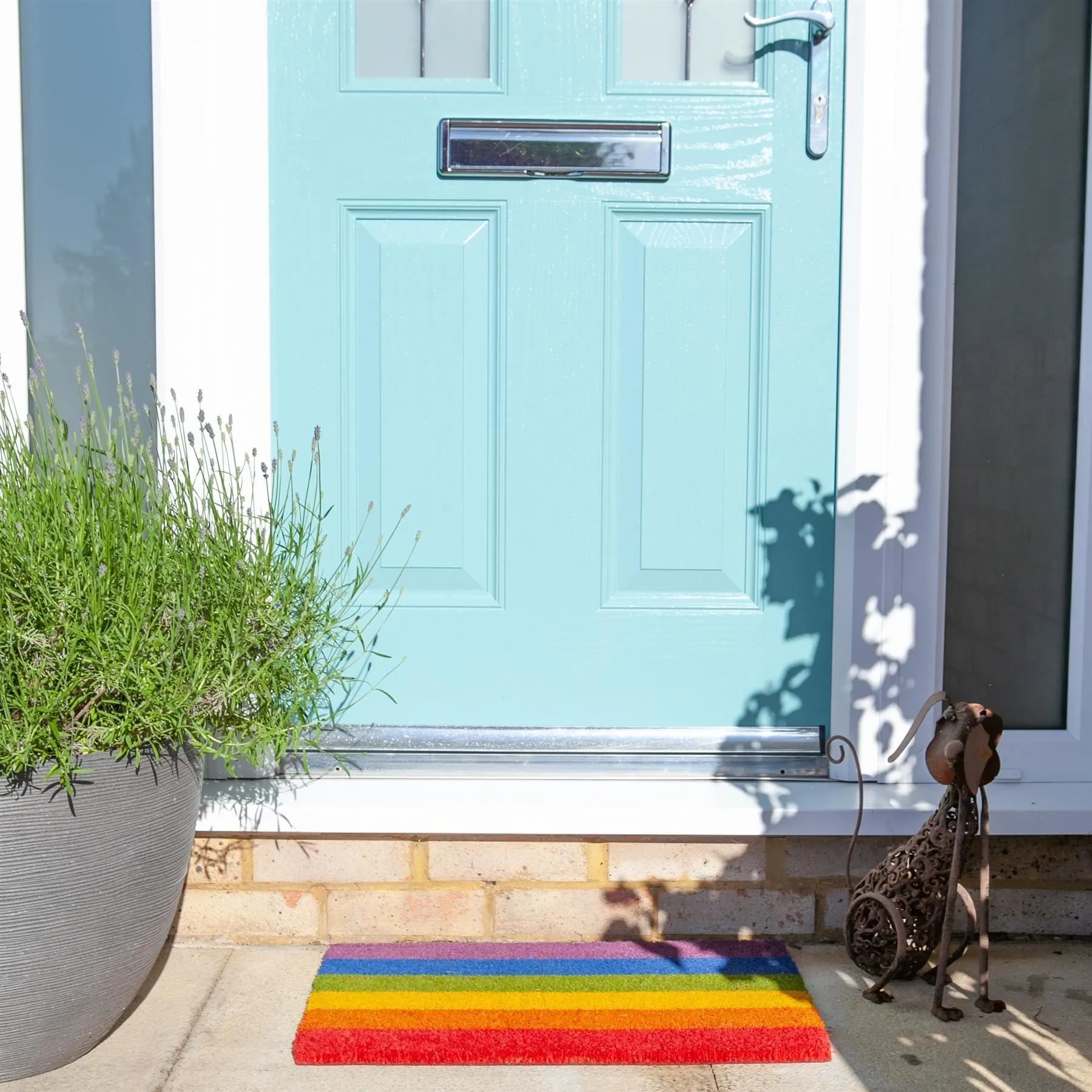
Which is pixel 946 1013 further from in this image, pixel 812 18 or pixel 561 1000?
pixel 812 18

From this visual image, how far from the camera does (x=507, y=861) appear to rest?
2.25 m

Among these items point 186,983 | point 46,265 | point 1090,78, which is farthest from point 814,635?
point 46,265

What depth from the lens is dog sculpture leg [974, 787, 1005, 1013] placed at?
6.33 ft

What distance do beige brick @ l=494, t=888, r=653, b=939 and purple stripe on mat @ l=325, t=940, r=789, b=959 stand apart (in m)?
0.02

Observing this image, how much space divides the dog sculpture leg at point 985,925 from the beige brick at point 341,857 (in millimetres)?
1129

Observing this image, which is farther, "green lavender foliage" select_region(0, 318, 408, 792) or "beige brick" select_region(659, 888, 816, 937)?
"beige brick" select_region(659, 888, 816, 937)

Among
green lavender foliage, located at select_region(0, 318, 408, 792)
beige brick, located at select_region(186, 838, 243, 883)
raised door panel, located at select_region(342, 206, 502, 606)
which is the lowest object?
beige brick, located at select_region(186, 838, 243, 883)

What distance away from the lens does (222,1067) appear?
5.95ft

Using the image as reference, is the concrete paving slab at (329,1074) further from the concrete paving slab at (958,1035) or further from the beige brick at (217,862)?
the beige brick at (217,862)

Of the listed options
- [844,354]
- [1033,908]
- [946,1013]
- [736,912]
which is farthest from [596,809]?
[844,354]

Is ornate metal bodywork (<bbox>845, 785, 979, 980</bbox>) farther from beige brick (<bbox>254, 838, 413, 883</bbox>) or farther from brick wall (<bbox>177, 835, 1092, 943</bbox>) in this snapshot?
beige brick (<bbox>254, 838, 413, 883</bbox>)

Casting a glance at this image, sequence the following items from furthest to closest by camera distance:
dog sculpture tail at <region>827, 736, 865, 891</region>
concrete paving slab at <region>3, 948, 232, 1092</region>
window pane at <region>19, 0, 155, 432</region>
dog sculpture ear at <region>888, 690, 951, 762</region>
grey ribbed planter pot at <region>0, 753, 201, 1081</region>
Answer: window pane at <region>19, 0, 155, 432</region> → dog sculpture tail at <region>827, 736, 865, 891</region> → dog sculpture ear at <region>888, 690, 951, 762</region> → concrete paving slab at <region>3, 948, 232, 1092</region> → grey ribbed planter pot at <region>0, 753, 201, 1081</region>

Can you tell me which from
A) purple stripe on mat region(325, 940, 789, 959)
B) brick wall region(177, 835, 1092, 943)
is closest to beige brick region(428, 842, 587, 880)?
brick wall region(177, 835, 1092, 943)

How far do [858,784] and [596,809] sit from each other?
0.57 m
